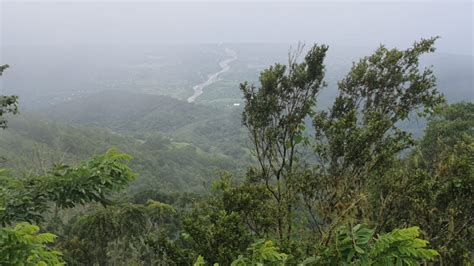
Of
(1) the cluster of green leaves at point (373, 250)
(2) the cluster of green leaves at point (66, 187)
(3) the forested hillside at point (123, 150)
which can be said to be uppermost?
(1) the cluster of green leaves at point (373, 250)

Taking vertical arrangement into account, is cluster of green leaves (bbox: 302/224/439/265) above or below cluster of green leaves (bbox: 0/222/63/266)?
above

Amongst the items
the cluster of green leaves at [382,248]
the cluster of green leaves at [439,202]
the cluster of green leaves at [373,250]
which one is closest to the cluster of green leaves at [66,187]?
the cluster of green leaves at [373,250]

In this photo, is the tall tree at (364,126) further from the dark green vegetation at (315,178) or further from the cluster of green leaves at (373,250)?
the cluster of green leaves at (373,250)

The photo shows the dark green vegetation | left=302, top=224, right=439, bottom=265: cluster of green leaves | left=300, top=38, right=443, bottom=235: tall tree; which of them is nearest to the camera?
left=302, top=224, right=439, bottom=265: cluster of green leaves

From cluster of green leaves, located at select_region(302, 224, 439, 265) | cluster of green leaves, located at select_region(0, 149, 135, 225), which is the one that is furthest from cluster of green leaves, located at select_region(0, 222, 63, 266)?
cluster of green leaves, located at select_region(302, 224, 439, 265)

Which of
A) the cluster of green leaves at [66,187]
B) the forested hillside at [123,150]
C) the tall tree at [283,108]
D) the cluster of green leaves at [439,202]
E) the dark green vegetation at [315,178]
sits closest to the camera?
the cluster of green leaves at [66,187]

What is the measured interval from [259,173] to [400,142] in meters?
2.81

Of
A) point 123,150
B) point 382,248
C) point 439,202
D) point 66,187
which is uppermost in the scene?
point 382,248

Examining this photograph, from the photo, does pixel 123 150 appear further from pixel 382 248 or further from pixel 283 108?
pixel 382 248

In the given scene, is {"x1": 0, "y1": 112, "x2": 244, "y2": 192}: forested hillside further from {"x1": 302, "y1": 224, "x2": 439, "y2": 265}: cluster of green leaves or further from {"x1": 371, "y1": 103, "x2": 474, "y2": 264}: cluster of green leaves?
{"x1": 302, "y1": 224, "x2": 439, "y2": 265}: cluster of green leaves

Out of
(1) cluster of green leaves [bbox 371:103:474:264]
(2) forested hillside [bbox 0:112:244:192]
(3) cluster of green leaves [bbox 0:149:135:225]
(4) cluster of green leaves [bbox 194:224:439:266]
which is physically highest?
(4) cluster of green leaves [bbox 194:224:439:266]

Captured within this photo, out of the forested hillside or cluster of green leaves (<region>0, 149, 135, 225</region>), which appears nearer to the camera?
cluster of green leaves (<region>0, 149, 135, 225</region>)

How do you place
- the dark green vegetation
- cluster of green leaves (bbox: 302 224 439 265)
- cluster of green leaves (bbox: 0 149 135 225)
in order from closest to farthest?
1. cluster of green leaves (bbox: 302 224 439 265)
2. cluster of green leaves (bbox: 0 149 135 225)
3. the dark green vegetation

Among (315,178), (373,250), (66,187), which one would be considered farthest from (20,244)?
(315,178)
